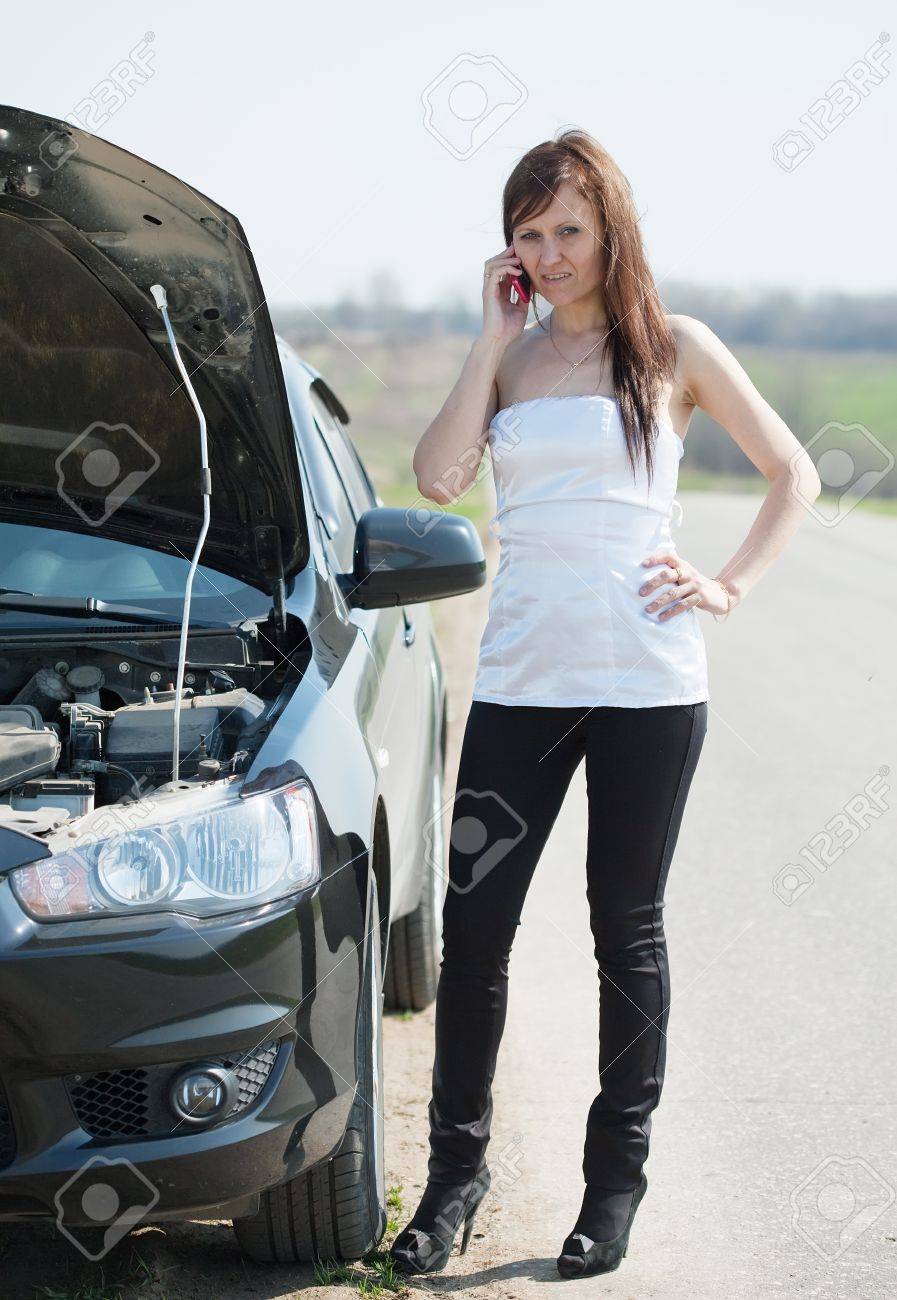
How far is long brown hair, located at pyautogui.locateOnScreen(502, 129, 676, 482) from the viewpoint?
2709 mm

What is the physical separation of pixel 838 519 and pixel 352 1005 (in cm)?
2203

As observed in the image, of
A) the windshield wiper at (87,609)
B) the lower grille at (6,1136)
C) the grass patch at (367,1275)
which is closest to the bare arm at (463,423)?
the windshield wiper at (87,609)

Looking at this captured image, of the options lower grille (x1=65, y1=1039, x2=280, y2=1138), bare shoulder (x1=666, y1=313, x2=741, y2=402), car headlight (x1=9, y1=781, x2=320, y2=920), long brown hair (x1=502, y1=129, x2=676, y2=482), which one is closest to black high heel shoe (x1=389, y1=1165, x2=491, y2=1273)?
lower grille (x1=65, y1=1039, x2=280, y2=1138)

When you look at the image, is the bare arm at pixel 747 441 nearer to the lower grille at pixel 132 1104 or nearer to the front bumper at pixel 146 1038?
the front bumper at pixel 146 1038

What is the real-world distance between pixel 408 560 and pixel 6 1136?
157 cm

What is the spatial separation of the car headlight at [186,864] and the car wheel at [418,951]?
1.62 metres

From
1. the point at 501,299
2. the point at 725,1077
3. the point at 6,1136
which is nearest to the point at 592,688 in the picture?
the point at 501,299

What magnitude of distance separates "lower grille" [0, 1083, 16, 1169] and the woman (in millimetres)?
823

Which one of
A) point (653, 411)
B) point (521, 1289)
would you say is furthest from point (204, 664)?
point (521, 1289)

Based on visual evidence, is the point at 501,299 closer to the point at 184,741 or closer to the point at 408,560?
the point at 408,560

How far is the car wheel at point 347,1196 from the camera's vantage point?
2.54 m

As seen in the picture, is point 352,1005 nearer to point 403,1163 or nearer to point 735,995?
point 403,1163

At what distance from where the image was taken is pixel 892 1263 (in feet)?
9.05

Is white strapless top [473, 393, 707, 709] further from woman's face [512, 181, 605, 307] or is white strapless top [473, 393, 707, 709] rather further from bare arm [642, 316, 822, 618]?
woman's face [512, 181, 605, 307]
